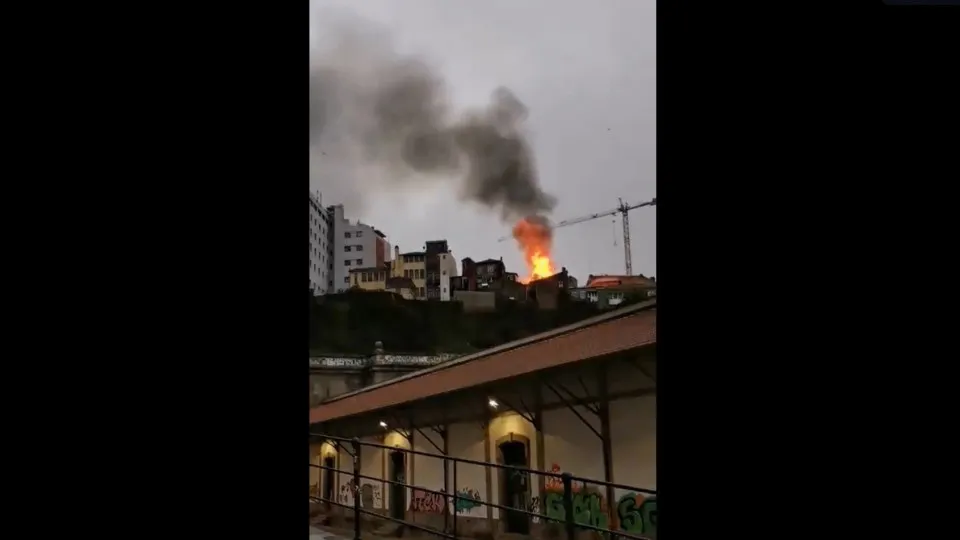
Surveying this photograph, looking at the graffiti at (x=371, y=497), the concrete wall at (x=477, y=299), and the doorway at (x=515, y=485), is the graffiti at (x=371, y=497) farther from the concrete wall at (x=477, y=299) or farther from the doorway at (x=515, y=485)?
the concrete wall at (x=477, y=299)

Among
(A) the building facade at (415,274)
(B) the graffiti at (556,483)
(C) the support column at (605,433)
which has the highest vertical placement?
(A) the building facade at (415,274)

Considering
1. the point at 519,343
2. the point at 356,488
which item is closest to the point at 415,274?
the point at 519,343

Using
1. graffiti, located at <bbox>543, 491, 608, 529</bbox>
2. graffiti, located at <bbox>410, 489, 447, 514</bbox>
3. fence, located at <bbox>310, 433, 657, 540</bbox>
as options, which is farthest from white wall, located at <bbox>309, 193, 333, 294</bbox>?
graffiti, located at <bbox>543, 491, 608, 529</bbox>

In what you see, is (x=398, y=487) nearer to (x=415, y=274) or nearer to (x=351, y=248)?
→ (x=415, y=274)

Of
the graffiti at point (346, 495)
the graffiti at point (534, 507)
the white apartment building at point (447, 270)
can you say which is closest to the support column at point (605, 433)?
the graffiti at point (534, 507)
